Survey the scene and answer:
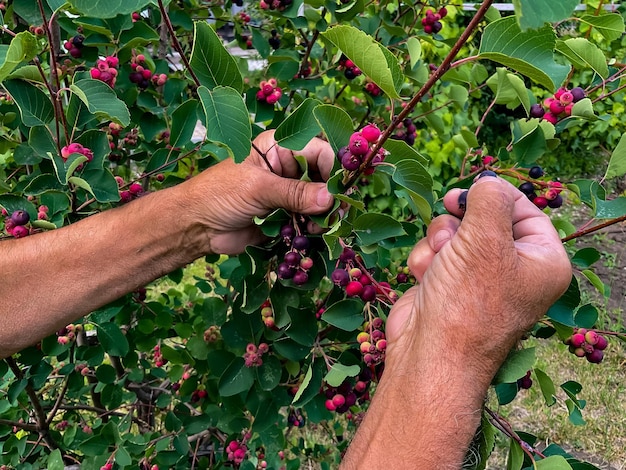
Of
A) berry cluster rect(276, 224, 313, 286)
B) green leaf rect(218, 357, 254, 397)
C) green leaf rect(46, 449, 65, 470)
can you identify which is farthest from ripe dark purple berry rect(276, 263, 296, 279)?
green leaf rect(46, 449, 65, 470)

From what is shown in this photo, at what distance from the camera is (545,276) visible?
100cm

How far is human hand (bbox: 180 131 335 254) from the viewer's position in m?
1.20

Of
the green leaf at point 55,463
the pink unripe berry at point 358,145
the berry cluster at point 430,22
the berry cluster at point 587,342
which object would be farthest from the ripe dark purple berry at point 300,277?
the berry cluster at point 430,22

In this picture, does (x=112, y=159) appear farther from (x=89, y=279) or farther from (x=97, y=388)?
(x=97, y=388)

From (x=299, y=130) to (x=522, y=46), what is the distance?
487mm

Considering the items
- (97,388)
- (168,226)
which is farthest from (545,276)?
(97,388)

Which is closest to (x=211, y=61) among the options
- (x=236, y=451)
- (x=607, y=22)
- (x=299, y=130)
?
(x=299, y=130)

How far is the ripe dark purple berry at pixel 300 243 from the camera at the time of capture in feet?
3.84

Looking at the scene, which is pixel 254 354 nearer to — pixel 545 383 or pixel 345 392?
pixel 345 392

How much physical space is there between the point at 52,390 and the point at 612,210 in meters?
2.24

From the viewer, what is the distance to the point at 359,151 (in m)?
1.00

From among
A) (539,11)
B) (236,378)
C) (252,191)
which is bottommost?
(236,378)

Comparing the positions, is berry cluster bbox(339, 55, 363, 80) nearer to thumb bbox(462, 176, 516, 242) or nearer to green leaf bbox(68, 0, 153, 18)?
thumb bbox(462, 176, 516, 242)

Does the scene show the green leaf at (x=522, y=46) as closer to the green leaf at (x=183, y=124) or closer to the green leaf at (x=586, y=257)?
the green leaf at (x=586, y=257)
